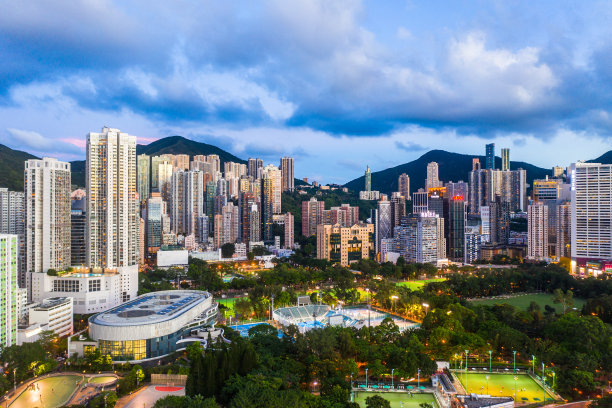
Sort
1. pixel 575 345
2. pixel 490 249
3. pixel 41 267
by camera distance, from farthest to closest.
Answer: pixel 490 249, pixel 41 267, pixel 575 345

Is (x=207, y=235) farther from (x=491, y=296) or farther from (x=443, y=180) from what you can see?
(x=443, y=180)

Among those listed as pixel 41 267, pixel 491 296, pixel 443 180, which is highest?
pixel 443 180

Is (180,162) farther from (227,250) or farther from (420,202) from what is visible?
(420,202)

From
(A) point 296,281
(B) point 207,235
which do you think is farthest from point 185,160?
(A) point 296,281

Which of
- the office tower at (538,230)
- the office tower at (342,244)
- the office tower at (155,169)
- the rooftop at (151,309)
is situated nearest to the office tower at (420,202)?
the office tower at (538,230)

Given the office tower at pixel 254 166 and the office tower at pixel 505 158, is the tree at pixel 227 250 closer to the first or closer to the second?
the office tower at pixel 254 166
